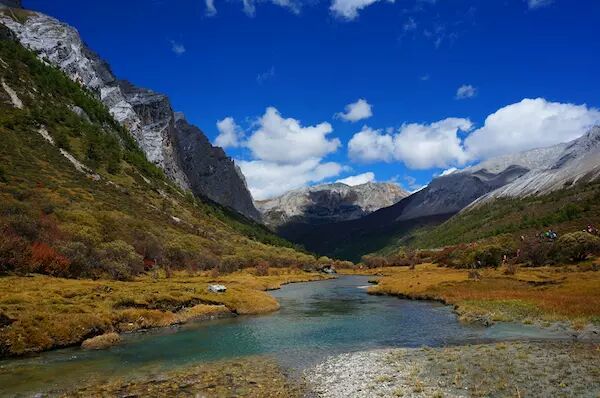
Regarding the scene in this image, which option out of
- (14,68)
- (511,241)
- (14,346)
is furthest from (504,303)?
(14,68)

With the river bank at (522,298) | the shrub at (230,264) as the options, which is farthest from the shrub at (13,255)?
the shrub at (230,264)

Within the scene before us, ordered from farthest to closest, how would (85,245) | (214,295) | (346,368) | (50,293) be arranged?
Answer: (85,245) < (214,295) < (50,293) < (346,368)

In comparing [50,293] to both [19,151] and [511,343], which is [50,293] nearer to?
[511,343]

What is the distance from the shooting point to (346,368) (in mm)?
32281

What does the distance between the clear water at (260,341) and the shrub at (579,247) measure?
2609 inches

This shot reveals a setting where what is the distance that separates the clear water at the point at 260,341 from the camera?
32.2m

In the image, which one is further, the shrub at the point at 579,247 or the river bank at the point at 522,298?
the shrub at the point at 579,247

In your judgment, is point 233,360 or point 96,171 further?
point 96,171

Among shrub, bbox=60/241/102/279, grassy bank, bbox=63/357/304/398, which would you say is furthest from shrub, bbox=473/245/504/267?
grassy bank, bbox=63/357/304/398

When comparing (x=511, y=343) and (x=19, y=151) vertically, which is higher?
(x=19, y=151)

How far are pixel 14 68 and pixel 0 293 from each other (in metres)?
187

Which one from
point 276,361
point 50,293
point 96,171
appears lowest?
A: point 276,361

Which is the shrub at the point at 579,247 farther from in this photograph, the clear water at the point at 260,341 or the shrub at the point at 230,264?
the shrub at the point at 230,264

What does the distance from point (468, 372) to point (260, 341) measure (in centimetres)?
2268
